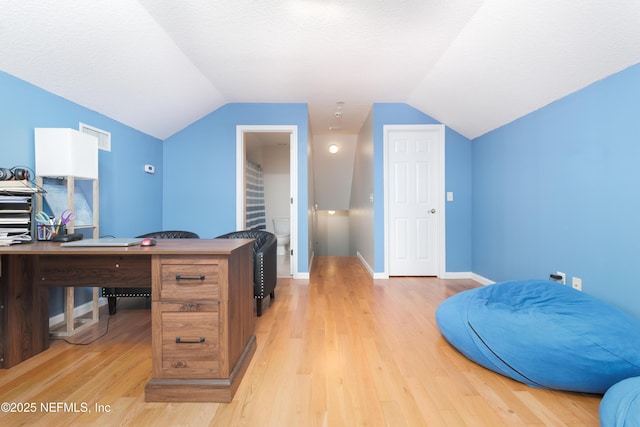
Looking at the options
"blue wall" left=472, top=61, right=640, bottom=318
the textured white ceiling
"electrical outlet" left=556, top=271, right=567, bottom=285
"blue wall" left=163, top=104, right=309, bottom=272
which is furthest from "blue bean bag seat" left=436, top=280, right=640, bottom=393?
"blue wall" left=163, top=104, right=309, bottom=272

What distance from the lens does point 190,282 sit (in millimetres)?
1484

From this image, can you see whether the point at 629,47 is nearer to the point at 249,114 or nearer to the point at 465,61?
the point at 465,61

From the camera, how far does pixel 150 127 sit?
11.7 feet

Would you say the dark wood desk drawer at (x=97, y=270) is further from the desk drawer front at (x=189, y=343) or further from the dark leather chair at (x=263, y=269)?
the dark leather chair at (x=263, y=269)

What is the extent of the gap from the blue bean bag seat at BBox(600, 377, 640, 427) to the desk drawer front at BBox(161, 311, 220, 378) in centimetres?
169

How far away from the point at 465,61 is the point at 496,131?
1.19 meters

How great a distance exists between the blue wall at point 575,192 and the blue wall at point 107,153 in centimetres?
422

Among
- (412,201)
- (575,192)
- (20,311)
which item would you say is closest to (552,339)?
(575,192)

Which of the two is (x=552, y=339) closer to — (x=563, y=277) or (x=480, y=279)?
(x=563, y=277)

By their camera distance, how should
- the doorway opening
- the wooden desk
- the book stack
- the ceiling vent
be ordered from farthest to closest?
the doorway opening < the ceiling vent < the book stack < the wooden desk

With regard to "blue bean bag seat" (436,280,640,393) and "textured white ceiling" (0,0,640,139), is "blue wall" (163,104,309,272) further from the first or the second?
"blue bean bag seat" (436,280,640,393)

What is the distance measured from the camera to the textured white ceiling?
74.8 inches

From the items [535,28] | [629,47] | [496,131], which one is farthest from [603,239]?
[496,131]

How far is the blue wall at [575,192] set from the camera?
196 cm
